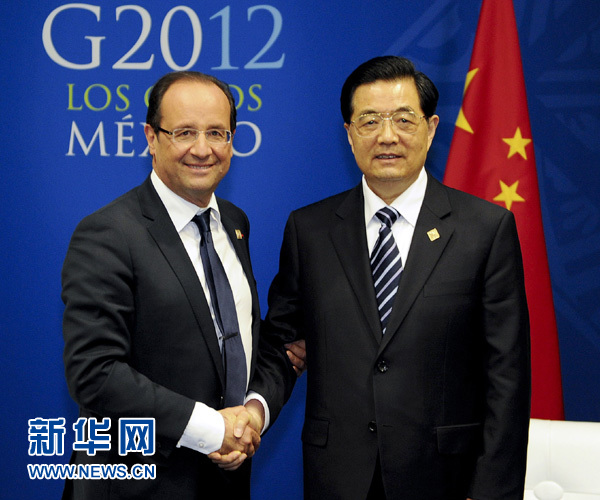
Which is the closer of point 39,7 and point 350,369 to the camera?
point 350,369

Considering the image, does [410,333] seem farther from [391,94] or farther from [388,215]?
[391,94]

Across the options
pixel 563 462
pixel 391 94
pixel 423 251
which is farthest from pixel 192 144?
pixel 563 462

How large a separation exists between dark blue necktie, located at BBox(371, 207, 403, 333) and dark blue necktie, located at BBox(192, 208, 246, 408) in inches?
17.6

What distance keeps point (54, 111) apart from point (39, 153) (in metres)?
0.23

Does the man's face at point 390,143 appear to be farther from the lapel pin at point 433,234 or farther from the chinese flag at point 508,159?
the chinese flag at point 508,159

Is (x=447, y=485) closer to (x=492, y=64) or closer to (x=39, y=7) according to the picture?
(x=492, y=64)

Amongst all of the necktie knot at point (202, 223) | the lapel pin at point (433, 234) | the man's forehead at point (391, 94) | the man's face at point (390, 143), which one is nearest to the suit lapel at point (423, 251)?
the lapel pin at point (433, 234)

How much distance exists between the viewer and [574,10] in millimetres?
3201

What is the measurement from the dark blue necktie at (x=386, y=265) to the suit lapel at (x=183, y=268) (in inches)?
19.8

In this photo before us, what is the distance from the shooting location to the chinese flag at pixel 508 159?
9.35 feet

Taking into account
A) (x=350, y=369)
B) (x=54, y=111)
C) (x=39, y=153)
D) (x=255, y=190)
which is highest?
(x=54, y=111)

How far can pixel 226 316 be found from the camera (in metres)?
2.00

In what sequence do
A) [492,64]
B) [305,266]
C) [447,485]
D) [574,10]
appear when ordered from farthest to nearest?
[574,10] < [492,64] < [305,266] < [447,485]

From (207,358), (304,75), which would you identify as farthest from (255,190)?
(207,358)
